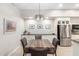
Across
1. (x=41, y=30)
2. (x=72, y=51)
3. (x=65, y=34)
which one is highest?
(x=41, y=30)

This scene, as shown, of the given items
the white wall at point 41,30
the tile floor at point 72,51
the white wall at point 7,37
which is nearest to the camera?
the tile floor at point 72,51

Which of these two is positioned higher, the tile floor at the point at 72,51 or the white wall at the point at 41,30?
the white wall at the point at 41,30

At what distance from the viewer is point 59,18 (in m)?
6.85

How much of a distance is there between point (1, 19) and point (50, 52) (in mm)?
1708

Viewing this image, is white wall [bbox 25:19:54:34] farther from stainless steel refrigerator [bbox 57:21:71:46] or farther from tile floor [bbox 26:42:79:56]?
tile floor [bbox 26:42:79:56]

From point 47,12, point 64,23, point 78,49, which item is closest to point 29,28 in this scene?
point 47,12

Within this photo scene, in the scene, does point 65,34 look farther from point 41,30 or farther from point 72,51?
point 72,51

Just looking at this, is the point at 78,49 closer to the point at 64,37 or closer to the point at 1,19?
the point at 1,19

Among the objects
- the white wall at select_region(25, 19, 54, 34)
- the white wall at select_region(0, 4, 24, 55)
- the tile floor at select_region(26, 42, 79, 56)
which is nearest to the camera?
the tile floor at select_region(26, 42, 79, 56)

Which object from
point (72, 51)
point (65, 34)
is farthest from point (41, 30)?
point (72, 51)

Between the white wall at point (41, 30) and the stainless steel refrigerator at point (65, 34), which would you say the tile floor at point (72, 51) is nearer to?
the stainless steel refrigerator at point (65, 34)

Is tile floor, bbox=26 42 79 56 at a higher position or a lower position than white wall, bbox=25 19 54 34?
lower

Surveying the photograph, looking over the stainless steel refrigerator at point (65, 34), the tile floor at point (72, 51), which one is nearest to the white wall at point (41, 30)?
the stainless steel refrigerator at point (65, 34)

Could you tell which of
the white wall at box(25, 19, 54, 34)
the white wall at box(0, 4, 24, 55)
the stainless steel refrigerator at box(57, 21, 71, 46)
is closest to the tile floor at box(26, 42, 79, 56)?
the stainless steel refrigerator at box(57, 21, 71, 46)
